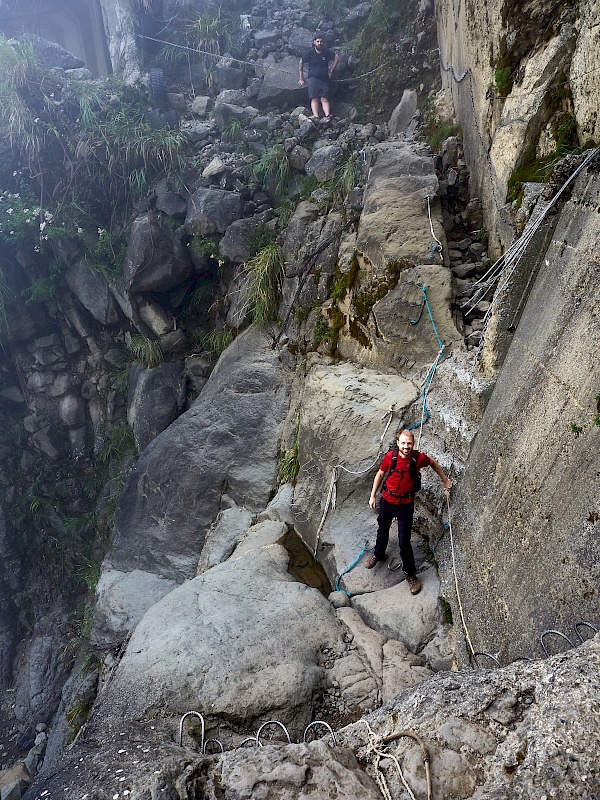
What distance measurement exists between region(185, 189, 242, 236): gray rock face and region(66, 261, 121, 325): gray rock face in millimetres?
1999

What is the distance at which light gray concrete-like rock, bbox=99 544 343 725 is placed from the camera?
346 centimetres

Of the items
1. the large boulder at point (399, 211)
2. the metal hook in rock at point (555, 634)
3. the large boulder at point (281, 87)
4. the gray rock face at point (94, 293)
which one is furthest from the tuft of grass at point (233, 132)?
the metal hook in rock at point (555, 634)

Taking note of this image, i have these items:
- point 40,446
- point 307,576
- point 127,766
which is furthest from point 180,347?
point 127,766

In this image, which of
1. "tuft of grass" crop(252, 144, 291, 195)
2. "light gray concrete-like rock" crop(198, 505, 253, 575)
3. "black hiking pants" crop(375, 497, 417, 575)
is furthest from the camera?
"tuft of grass" crop(252, 144, 291, 195)

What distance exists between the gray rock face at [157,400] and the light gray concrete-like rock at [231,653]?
3.84m

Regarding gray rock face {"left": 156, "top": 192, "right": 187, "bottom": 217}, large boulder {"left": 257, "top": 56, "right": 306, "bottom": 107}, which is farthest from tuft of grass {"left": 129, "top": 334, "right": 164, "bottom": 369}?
large boulder {"left": 257, "top": 56, "right": 306, "bottom": 107}

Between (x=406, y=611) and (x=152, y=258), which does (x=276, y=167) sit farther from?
(x=406, y=611)

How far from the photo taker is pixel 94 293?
340 inches

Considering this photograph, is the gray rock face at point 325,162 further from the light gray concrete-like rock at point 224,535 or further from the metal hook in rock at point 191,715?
the metal hook in rock at point 191,715

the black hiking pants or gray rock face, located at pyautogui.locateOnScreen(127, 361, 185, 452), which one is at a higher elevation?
the black hiking pants

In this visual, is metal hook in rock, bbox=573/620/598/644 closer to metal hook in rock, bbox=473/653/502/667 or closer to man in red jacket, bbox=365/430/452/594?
metal hook in rock, bbox=473/653/502/667

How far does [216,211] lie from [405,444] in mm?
5307

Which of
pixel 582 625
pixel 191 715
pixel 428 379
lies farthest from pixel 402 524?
pixel 191 715

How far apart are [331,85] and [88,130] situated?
4.04m
